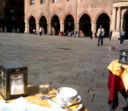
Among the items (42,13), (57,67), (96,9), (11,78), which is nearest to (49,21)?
(42,13)

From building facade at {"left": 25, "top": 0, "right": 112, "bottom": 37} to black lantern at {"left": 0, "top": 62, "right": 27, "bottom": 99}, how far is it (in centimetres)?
2593

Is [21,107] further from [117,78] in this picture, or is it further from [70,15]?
[70,15]

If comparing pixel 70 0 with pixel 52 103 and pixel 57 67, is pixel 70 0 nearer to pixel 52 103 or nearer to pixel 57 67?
pixel 57 67

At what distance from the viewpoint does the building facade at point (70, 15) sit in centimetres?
2811

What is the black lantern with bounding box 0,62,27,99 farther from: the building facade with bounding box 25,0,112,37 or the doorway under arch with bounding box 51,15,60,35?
the doorway under arch with bounding box 51,15,60,35

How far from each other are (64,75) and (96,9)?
23.6 meters

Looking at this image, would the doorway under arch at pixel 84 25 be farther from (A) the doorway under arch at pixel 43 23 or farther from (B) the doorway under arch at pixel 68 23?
(A) the doorway under arch at pixel 43 23

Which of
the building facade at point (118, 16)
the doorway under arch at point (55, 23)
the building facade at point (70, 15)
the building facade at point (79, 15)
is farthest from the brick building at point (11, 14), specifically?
the building facade at point (118, 16)

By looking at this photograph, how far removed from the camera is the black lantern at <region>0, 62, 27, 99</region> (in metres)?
1.86

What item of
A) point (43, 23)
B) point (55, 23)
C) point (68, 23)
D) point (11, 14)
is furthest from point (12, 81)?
point (11, 14)

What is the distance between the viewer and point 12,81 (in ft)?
6.20

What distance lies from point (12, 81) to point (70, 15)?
1266 inches

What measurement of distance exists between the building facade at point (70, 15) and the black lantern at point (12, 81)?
2593 cm

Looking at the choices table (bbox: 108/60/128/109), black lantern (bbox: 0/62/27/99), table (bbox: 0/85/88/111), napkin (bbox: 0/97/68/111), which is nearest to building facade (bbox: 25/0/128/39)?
table (bbox: 108/60/128/109)
